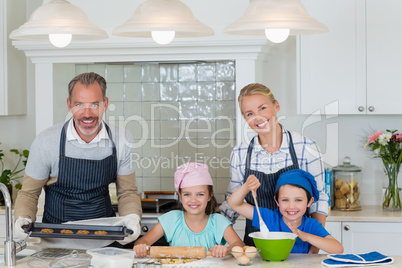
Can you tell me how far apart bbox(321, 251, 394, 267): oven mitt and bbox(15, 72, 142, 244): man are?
877 millimetres

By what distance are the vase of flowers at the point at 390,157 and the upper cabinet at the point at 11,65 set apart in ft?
7.81

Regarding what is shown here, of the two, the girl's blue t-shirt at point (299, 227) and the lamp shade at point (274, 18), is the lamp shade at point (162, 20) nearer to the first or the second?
the lamp shade at point (274, 18)

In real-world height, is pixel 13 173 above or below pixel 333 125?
below

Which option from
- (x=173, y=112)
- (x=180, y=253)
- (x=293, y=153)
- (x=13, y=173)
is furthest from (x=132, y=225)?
(x=13, y=173)

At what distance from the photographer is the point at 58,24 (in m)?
2.21

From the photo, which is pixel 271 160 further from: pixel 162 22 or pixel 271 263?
pixel 162 22

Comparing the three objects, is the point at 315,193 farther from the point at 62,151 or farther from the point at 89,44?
the point at 89,44

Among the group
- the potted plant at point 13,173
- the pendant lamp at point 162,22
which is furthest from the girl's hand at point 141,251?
the potted plant at point 13,173

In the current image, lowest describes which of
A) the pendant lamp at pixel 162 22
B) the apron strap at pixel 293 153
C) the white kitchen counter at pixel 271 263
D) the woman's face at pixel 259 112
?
the white kitchen counter at pixel 271 263

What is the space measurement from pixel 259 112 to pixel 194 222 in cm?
57

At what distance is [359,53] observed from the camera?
3600 mm

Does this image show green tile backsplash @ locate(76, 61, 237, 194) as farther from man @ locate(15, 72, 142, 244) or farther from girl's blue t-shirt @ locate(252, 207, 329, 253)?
girl's blue t-shirt @ locate(252, 207, 329, 253)

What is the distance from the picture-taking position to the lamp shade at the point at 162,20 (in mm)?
2150

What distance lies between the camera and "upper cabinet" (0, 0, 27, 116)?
12.5 ft
